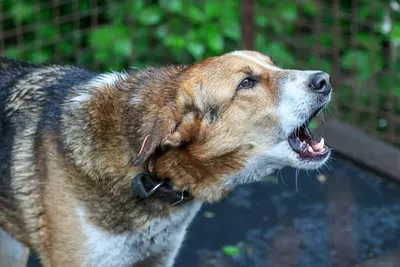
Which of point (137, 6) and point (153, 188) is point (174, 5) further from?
point (153, 188)

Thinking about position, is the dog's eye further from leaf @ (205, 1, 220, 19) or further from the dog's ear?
leaf @ (205, 1, 220, 19)

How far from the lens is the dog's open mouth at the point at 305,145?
14.3 feet

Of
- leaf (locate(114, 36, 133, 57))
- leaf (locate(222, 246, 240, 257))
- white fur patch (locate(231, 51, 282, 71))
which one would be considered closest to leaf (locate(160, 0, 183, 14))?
leaf (locate(114, 36, 133, 57))

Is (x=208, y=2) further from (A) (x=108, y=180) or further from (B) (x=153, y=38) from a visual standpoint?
(A) (x=108, y=180)

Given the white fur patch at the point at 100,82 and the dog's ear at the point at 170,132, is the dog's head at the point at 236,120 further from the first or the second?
the white fur patch at the point at 100,82

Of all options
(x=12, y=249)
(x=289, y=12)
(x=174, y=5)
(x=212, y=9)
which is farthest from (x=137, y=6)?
(x=12, y=249)

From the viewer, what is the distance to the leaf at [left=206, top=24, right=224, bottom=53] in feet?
23.7

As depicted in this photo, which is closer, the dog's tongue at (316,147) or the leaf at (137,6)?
the dog's tongue at (316,147)

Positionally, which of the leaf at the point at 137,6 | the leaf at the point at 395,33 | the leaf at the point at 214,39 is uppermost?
the leaf at the point at 395,33

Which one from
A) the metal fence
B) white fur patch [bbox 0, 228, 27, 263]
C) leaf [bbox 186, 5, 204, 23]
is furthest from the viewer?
leaf [bbox 186, 5, 204, 23]

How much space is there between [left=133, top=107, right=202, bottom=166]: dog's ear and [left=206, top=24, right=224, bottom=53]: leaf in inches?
118

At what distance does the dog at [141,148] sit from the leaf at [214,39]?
8.31ft

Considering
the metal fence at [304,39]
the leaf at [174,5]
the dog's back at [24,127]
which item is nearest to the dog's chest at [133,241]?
the dog's back at [24,127]

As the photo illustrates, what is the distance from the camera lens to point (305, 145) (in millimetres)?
4387
